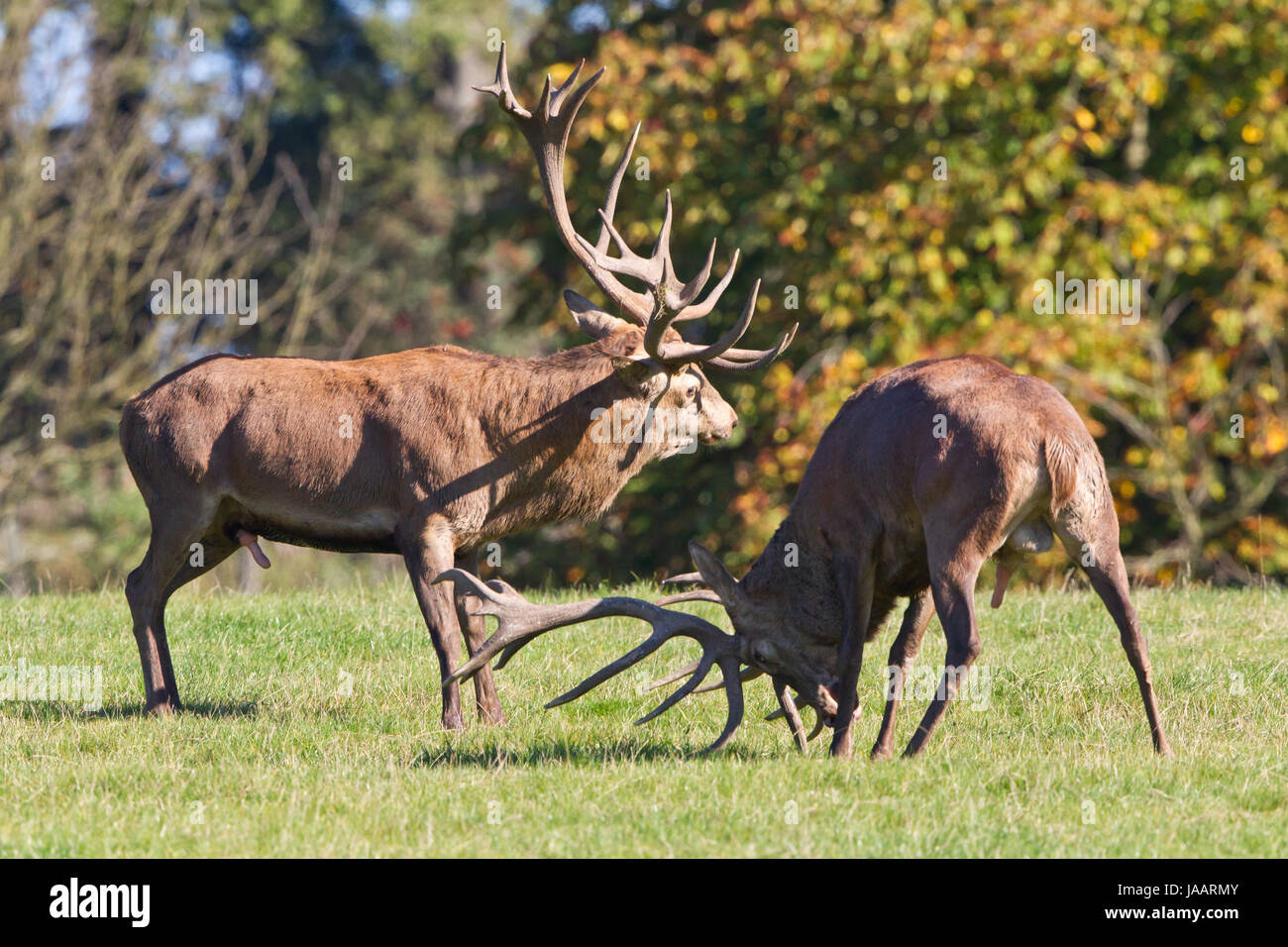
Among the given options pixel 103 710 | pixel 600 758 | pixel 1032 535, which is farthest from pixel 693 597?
pixel 103 710

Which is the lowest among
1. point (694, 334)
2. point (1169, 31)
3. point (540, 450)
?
point (540, 450)

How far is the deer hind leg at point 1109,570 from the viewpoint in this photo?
22.1ft

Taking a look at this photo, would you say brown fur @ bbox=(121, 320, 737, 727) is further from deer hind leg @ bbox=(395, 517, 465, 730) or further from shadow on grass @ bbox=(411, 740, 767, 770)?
shadow on grass @ bbox=(411, 740, 767, 770)

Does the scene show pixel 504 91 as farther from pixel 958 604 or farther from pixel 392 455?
pixel 958 604

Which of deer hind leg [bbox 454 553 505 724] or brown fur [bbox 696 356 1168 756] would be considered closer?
brown fur [bbox 696 356 1168 756]

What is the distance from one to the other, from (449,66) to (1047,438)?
2741cm

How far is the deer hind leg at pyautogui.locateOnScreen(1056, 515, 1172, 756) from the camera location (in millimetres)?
6738

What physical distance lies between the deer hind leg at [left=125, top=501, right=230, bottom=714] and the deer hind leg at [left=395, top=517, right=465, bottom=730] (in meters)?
1.14

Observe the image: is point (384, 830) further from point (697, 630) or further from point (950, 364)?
point (950, 364)

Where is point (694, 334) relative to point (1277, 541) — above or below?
above

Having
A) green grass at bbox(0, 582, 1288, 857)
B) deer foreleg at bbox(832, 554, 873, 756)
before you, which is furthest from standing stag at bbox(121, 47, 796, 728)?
deer foreleg at bbox(832, 554, 873, 756)

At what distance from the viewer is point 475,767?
6906mm
